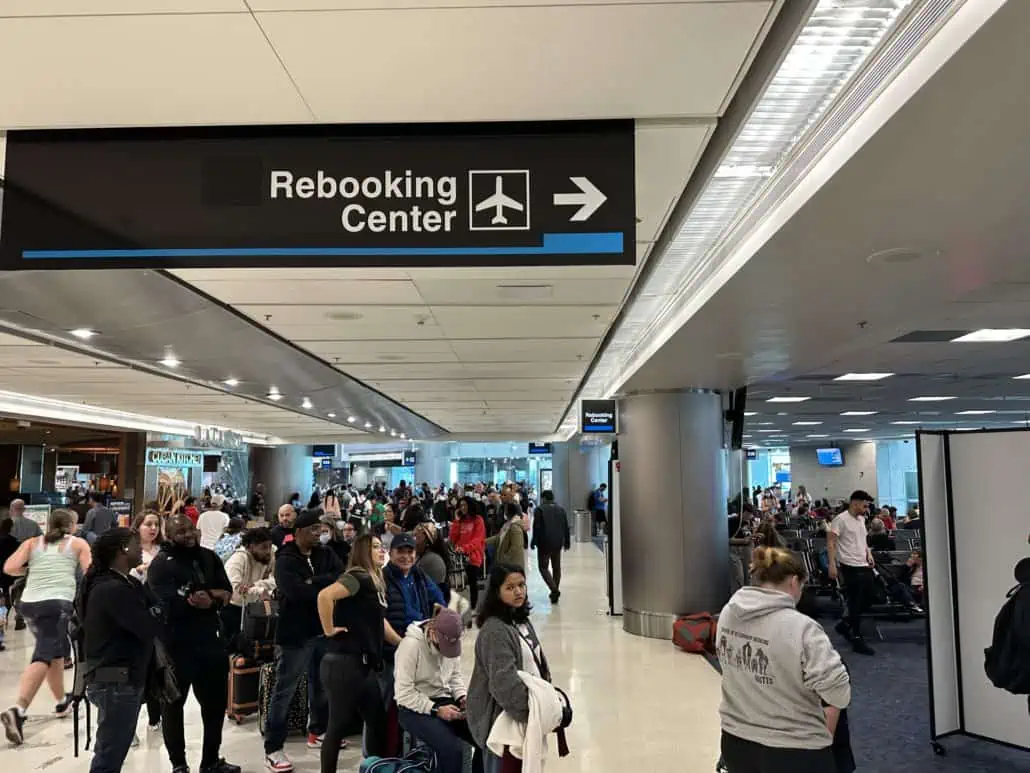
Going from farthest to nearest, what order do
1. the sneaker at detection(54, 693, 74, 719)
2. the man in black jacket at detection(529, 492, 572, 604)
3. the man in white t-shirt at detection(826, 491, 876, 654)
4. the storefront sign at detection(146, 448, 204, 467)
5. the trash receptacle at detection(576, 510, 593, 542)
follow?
the trash receptacle at detection(576, 510, 593, 542), the storefront sign at detection(146, 448, 204, 467), the man in black jacket at detection(529, 492, 572, 604), the man in white t-shirt at detection(826, 491, 876, 654), the sneaker at detection(54, 693, 74, 719)

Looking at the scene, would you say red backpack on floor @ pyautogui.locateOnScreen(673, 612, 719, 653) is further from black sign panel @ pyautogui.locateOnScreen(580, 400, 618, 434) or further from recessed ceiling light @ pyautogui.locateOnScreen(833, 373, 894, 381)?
recessed ceiling light @ pyautogui.locateOnScreen(833, 373, 894, 381)

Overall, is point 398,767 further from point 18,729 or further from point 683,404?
point 683,404

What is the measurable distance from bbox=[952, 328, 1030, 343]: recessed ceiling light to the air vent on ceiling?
14.0 feet

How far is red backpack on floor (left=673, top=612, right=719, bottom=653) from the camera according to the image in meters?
9.00

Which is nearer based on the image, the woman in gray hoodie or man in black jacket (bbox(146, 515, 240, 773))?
the woman in gray hoodie

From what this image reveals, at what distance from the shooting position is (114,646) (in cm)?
416

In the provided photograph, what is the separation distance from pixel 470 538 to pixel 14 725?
21.8 feet

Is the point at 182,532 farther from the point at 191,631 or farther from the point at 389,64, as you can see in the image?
the point at 389,64

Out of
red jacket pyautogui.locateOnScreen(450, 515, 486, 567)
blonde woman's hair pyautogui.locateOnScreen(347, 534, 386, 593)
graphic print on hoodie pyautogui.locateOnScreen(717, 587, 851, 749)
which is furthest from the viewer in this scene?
red jacket pyautogui.locateOnScreen(450, 515, 486, 567)

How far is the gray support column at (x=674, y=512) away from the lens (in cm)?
977

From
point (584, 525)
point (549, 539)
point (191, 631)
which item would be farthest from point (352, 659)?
point (584, 525)

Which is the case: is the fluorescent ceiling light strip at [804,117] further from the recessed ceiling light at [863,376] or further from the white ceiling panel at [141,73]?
the recessed ceiling light at [863,376]

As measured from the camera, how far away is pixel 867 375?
10.8 meters

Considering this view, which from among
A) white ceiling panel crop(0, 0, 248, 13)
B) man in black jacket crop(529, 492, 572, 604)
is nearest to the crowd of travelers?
white ceiling panel crop(0, 0, 248, 13)
